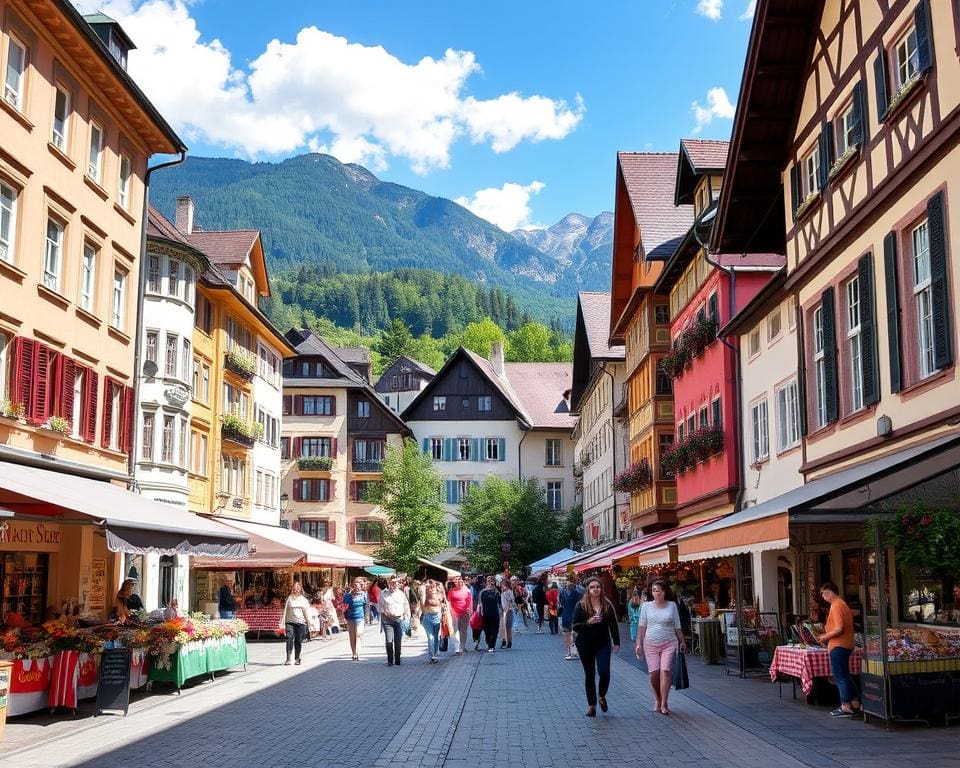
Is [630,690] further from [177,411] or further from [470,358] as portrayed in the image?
[470,358]

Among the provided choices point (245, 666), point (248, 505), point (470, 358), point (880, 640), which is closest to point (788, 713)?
point (880, 640)

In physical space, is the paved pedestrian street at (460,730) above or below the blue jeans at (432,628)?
below

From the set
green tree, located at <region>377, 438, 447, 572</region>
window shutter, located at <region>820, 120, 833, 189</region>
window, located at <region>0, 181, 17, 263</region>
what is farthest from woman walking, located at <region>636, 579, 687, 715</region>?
green tree, located at <region>377, 438, 447, 572</region>

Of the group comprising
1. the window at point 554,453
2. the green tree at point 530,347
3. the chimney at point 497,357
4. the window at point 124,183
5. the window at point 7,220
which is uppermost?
the green tree at point 530,347

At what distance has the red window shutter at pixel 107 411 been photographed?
82.9 feet

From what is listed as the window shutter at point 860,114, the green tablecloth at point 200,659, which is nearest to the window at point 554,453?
the green tablecloth at point 200,659

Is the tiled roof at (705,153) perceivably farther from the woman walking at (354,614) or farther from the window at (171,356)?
the window at (171,356)

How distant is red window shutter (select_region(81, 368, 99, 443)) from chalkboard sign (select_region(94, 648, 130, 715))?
875 cm

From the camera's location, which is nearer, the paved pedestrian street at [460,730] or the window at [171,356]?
the paved pedestrian street at [460,730]

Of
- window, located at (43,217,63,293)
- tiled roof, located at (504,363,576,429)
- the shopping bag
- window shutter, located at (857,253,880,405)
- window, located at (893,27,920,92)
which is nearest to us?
the shopping bag

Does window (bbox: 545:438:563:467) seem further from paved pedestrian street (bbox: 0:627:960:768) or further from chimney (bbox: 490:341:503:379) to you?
paved pedestrian street (bbox: 0:627:960:768)

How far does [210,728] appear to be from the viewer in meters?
14.4

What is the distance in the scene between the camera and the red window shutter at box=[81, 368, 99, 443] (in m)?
24.0

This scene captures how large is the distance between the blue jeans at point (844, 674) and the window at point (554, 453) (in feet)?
213
